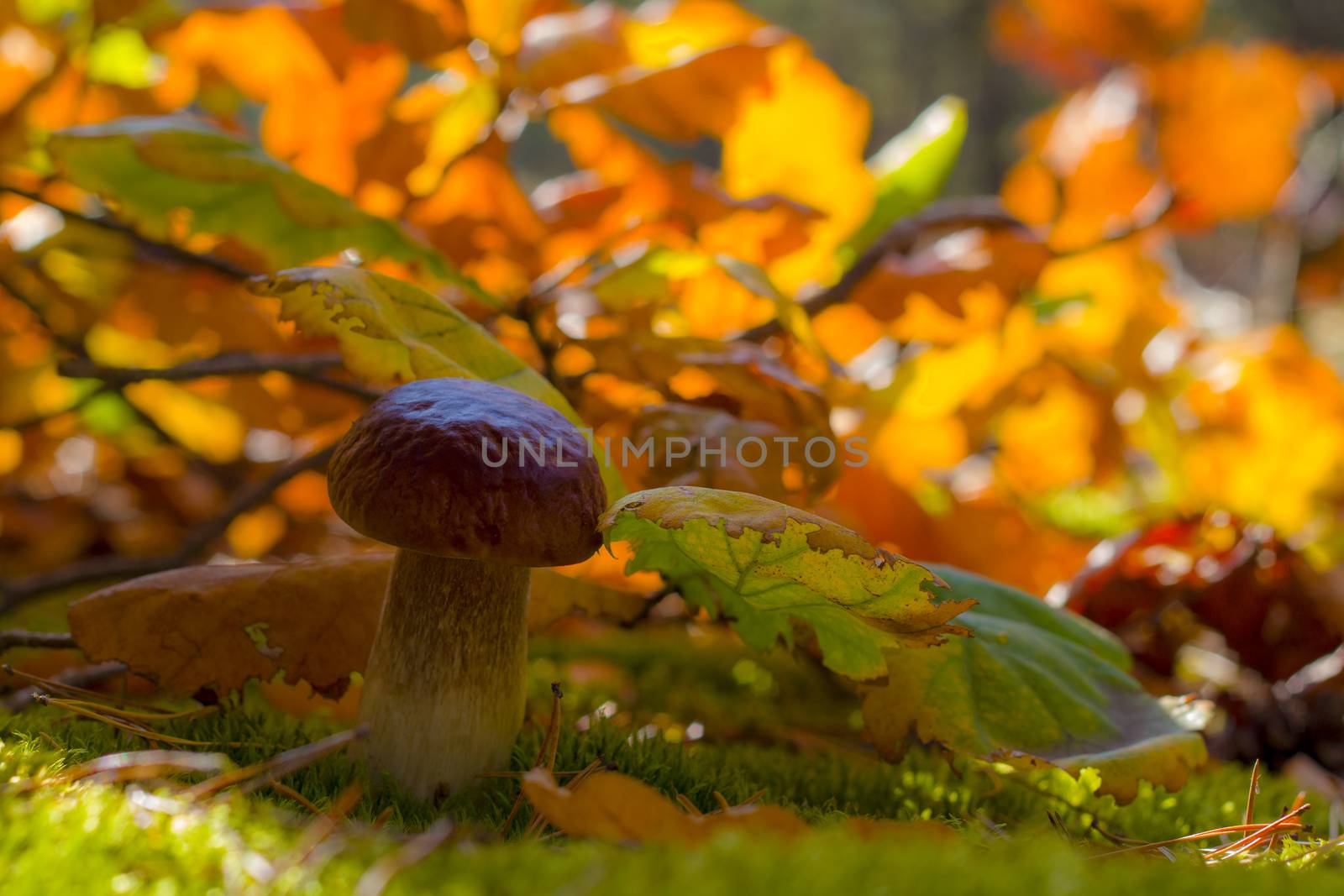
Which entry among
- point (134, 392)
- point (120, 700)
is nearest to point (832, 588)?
point (120, 700)

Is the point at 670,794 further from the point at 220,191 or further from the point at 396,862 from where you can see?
the point at 220,191

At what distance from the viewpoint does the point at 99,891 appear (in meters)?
0.43

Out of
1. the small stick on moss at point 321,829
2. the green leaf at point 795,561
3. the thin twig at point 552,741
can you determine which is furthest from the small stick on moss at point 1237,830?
the small stick on moss at point 321,829

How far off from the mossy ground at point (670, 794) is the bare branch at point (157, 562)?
26 cm

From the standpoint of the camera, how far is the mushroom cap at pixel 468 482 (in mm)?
584

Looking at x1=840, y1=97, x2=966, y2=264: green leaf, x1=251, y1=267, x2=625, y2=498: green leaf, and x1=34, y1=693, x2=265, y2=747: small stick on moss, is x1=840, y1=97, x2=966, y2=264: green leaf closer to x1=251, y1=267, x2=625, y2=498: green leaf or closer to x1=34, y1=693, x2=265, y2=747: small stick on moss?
x1=251, y1=267, x2=625, y2=498: green leaf

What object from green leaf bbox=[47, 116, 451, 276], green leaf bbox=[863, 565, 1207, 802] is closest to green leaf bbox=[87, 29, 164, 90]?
green leaf bbox=[47, 116, 451, 276]

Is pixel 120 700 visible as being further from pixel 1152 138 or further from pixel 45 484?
pixel 1152 138

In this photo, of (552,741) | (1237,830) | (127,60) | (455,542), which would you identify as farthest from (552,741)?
(127,60)

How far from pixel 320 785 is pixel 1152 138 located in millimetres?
2112

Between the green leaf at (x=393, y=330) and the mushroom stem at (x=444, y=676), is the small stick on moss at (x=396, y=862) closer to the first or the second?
the mushroom stem at (x=444, y=676)

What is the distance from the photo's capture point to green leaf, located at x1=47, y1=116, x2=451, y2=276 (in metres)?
0.85

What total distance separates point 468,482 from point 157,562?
65cm

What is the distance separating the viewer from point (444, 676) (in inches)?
26.3
